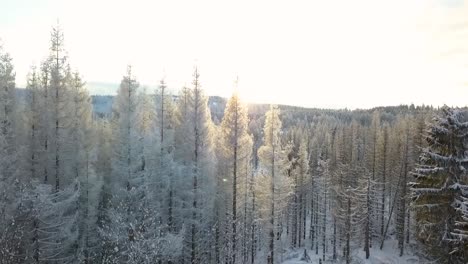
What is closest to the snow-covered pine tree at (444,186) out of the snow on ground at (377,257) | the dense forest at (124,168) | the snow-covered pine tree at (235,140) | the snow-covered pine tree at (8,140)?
the dense forest at (124,168)

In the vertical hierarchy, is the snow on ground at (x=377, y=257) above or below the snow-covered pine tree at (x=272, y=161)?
below

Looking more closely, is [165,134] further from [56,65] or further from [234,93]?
[56,65]

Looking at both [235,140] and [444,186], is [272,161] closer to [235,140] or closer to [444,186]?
[235,140]

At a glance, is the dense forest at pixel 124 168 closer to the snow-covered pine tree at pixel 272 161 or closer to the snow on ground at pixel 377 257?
the snow-covered pine tree at pixel 272 161

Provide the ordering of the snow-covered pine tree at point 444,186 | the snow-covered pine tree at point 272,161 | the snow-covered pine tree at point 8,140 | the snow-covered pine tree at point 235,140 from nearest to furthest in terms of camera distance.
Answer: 1. the snow-covered pine tree at point 444,186
2. the snow-covered pine tree at point 8,140
3. the snow-covered pine tree at point 235,140
4. the snow-covered pine tree at point 272,161

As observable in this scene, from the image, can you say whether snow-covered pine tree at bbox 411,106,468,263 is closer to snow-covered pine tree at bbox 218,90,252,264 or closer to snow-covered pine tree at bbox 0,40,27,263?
snow-covered pine tree at bbox 218,90,252,264

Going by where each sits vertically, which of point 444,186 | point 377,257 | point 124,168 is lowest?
point 377,257

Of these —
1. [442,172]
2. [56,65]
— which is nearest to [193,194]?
[56,65]

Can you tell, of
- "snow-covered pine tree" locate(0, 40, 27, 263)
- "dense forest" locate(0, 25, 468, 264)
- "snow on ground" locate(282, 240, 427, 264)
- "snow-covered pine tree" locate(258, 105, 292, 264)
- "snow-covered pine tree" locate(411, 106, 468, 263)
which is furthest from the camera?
"snow on ground" locate(282, 240, 427, 264)

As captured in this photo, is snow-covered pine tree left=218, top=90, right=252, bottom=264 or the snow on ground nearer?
snow-covered pine tree left=218, top=90, right=252, bottom=264

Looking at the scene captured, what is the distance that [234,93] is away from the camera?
94.0ft

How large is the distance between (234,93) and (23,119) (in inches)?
583

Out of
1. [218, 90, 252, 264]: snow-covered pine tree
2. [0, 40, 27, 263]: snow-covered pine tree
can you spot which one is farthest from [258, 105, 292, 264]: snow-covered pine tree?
[0, 40, 27, 263]: snow-covered pine tree

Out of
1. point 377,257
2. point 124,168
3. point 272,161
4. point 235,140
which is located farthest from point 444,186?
point 377,257
